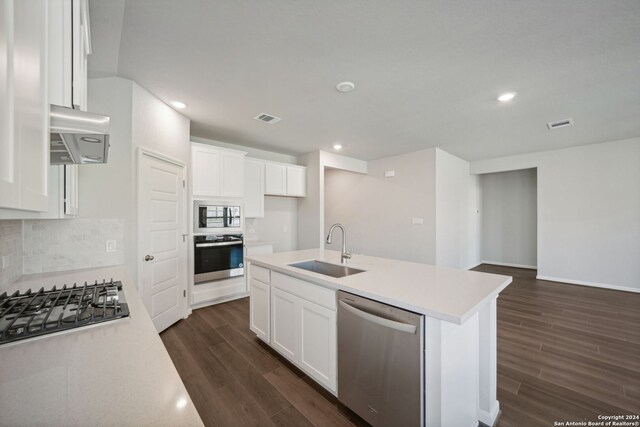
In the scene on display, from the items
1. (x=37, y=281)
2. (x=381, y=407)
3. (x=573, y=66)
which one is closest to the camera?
(x=381, y=407)

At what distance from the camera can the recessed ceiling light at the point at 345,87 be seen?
2.43 metres

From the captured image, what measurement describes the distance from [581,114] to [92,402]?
5.06 metres

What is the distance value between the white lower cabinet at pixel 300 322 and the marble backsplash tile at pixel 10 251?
1.64m

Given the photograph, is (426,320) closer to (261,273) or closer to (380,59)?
(261,273)

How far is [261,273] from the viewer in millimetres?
2451

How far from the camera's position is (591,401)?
1779mm

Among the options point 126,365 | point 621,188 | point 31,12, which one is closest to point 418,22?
point 31,12

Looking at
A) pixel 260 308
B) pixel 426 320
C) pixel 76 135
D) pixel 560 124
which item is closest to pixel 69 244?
pixel 260 308

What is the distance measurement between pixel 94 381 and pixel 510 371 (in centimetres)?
285

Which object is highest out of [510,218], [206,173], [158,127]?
[158,127]

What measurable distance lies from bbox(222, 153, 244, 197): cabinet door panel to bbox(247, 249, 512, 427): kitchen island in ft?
5.62

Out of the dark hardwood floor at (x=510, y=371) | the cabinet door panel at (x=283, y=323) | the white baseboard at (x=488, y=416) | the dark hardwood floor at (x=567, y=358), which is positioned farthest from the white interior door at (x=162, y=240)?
the dark hardwood floor at (x=567, y=358)

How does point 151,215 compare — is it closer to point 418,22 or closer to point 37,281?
point 37,281

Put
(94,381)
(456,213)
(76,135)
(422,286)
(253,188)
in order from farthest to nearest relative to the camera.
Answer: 1. (456,213)
2. (253,188)
3. (422,286)
4. (76,135)
5. (94,381)
